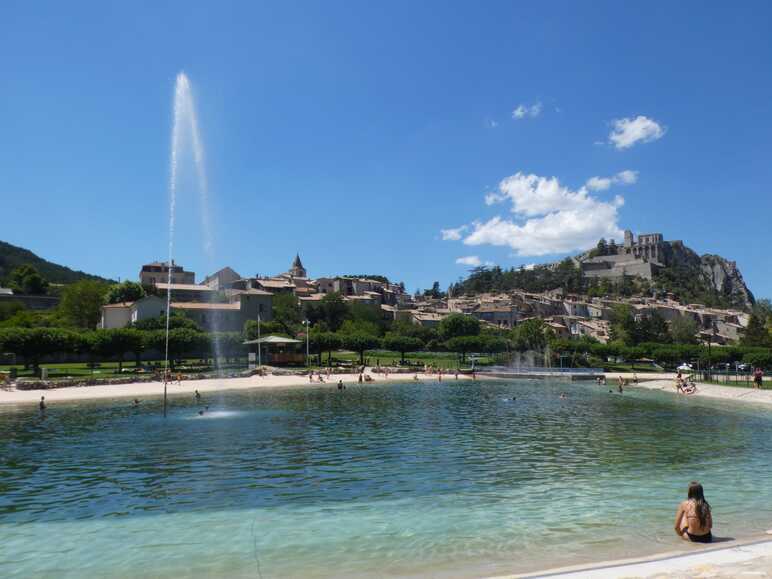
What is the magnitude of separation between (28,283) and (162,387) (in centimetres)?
10163

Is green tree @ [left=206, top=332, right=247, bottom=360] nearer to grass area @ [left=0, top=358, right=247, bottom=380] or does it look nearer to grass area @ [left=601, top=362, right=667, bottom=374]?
grass area @ [left=0, top=358, right=247, bottom=380]

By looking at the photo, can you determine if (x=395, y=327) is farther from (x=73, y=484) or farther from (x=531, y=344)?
(x=73, y=484)

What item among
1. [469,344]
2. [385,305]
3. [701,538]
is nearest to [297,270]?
[385,305]

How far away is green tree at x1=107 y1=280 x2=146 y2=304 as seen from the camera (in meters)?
95.8

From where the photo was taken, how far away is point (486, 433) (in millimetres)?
23625

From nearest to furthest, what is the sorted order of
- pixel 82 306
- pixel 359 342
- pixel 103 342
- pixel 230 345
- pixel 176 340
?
pixel 103 342 → pixel 176 340 → pixel 230 345 → pixel 359 342 → pixel 82 306

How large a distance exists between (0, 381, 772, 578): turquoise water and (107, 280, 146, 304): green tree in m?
72.0

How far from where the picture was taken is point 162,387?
4412 cm

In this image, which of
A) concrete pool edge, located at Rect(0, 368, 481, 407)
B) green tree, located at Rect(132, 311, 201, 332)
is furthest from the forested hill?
concrete pool edge, located at Rect(0, 368, 481, 407)

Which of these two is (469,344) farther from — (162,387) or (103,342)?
(103,342)

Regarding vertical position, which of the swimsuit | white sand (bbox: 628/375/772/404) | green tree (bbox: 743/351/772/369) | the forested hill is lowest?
white sand (bbox: 628/375/772/404)

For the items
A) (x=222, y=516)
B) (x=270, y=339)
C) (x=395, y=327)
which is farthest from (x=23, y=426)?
(x=395, y=327)

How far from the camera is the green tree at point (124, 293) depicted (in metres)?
95.8

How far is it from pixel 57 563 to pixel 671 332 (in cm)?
11516
